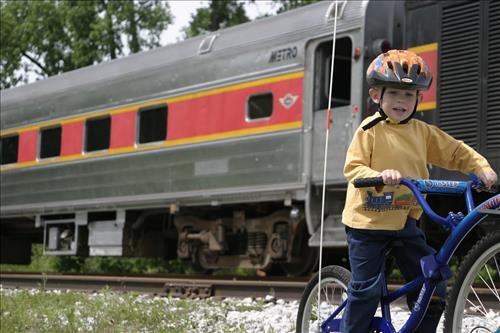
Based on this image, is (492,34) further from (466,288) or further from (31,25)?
(31,25)

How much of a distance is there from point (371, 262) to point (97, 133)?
32.5 ft

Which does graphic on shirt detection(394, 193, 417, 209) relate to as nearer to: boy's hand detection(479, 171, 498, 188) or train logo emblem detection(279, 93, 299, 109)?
boy's hand detection(479, 171, 498, 188)

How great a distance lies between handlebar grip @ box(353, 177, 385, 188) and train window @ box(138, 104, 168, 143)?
8410 mm

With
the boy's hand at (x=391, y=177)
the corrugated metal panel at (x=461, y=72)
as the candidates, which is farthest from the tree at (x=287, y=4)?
the boy's hand at (x=391, y=177)

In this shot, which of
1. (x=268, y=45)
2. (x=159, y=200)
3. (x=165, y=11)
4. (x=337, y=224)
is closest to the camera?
(x=337, y=224)

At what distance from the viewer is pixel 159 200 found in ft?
38.3

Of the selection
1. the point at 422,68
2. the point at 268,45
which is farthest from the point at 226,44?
the point at 422,68

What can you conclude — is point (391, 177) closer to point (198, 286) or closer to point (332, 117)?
point (332, 117)

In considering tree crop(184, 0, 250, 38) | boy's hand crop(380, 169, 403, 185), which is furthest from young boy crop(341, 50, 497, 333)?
tree crop(184, 0, 250, 38)

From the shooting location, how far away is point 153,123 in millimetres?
11977

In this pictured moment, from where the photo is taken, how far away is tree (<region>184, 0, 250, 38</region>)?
84.3 ft

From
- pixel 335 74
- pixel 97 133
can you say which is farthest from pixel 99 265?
pixel 335 74

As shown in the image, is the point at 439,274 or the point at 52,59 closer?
the point at 439,274

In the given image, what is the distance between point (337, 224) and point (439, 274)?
5769 millimetres
